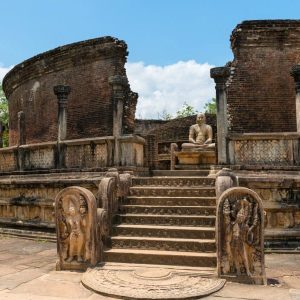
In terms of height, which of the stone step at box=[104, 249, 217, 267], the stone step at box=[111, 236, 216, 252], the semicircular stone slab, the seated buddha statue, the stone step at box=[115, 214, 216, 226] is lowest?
the semicircular stone slab

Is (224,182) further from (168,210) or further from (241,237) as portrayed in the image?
(168,210)

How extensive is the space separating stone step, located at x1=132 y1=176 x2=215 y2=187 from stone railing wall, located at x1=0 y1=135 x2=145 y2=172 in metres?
0.73

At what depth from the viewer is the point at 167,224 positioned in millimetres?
6734

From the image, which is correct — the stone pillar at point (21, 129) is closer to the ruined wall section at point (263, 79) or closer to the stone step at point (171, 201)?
the stone step at point (171, 201)

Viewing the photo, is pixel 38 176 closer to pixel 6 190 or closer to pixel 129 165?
pixel 6 190

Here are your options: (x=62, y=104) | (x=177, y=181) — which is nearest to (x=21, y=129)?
(x=62, y=104)

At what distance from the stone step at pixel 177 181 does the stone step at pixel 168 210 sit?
3.51ft

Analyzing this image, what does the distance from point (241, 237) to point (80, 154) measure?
5.32m

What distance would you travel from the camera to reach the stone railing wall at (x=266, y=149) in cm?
820

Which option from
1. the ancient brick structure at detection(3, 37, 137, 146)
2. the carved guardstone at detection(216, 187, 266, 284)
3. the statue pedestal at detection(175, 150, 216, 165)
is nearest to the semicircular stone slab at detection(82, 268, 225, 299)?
the carved guardstone at detection(216, 187, 266, 284)

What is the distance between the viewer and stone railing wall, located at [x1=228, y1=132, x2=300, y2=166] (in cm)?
820

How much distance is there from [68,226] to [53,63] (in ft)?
39.6

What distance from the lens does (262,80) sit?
13.5 meters

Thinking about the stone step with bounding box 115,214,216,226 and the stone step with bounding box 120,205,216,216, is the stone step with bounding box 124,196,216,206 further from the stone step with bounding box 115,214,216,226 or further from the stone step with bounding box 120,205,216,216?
the stone step with bounding box 115,214,216,226
